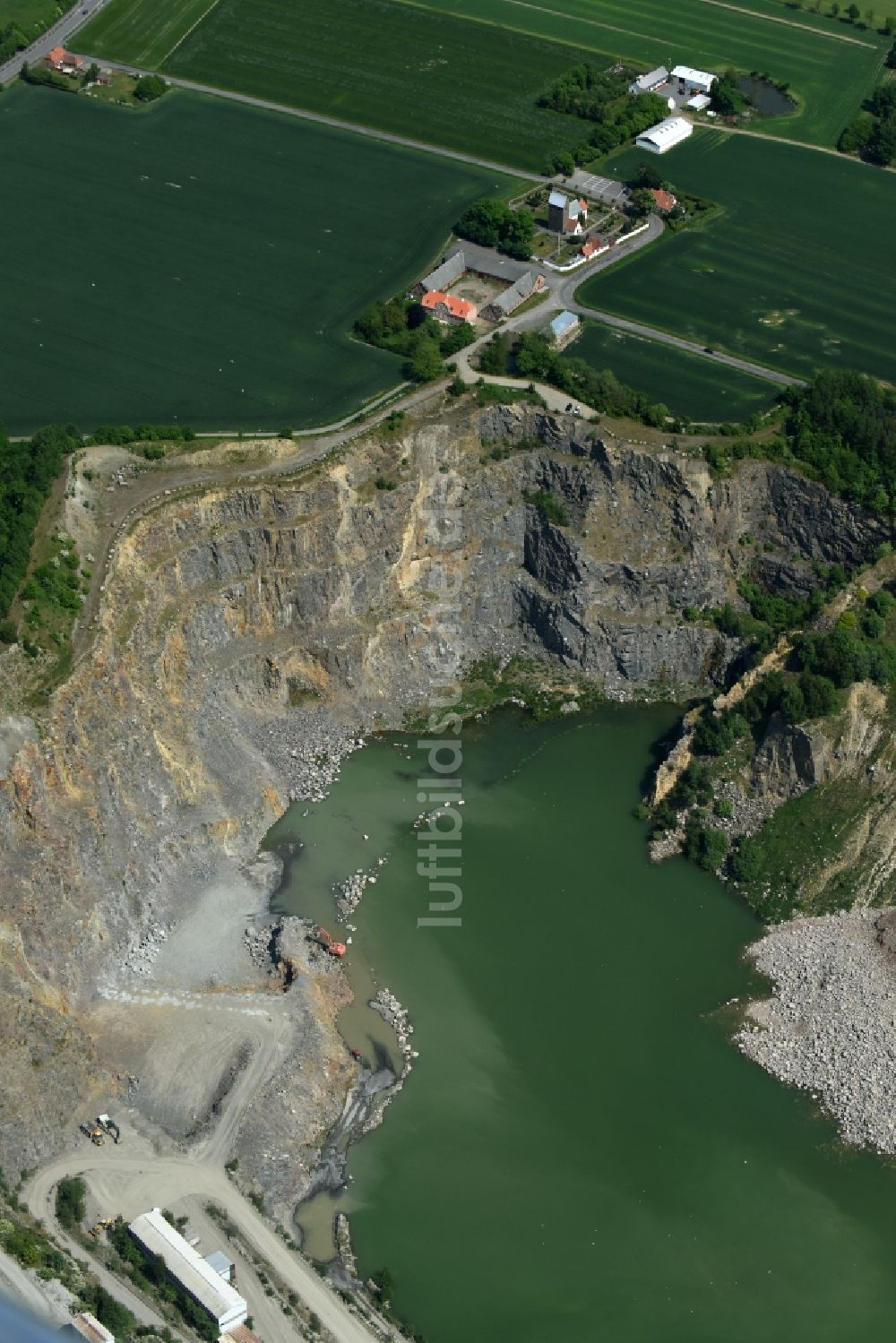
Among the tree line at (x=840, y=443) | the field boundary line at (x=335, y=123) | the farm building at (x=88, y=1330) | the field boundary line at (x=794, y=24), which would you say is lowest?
the farm building at (x=88, y=1330)

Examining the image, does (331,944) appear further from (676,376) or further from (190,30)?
(190,30)

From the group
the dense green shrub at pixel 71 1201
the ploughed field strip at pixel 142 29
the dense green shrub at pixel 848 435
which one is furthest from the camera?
the ploughed field strip at pixel 142 29

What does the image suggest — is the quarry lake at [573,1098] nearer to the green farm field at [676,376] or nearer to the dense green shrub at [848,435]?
the dense green shrub at [848,435]

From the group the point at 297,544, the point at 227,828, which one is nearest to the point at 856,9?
the point at 297,544

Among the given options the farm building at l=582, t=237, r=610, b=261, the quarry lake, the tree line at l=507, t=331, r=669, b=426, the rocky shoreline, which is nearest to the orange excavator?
the quarry lake

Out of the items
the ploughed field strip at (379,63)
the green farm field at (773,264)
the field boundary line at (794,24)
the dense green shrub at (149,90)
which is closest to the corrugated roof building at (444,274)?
the green farm field at (773,264)

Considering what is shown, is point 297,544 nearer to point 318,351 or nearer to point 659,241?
point 318,351

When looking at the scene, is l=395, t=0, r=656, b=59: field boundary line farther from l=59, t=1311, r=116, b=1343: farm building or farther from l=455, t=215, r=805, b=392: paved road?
l=59, t=1311, r=116, b=1343: farm building
